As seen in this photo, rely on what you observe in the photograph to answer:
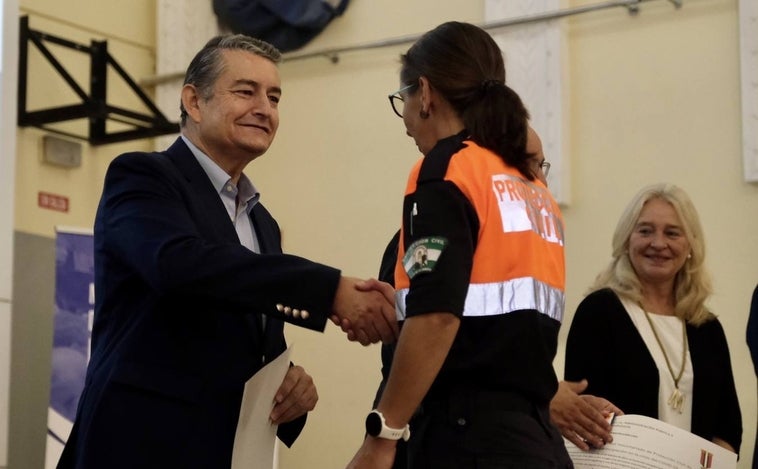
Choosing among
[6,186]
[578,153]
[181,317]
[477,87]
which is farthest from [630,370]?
[6,186]

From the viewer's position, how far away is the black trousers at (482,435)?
6.82 ft

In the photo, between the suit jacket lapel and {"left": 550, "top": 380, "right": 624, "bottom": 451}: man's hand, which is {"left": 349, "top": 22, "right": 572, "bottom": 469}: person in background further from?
Result: {"left": 550, "top": 380, "right": 624, "bottom": 451}: man's hand

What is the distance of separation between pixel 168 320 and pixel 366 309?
0.37m

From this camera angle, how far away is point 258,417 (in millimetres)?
2357

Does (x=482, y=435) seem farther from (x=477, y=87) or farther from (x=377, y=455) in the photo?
(x=477, y=87)

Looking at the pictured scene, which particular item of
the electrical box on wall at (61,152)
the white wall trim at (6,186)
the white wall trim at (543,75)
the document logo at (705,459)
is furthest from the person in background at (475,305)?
the electrical box on wall at (61,152)

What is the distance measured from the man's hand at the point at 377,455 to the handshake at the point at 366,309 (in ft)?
0.78

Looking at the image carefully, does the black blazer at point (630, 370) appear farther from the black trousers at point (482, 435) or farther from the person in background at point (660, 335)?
the black trousers at point (482, 435)

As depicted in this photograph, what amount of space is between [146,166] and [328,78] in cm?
458

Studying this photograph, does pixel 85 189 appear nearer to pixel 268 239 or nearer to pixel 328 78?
pixel 328 78

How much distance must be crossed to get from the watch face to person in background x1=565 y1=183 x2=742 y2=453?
5.12 feet

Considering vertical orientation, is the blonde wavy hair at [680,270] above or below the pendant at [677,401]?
above

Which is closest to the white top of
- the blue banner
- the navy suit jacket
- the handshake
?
the handshake

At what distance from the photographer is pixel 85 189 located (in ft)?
22.8
